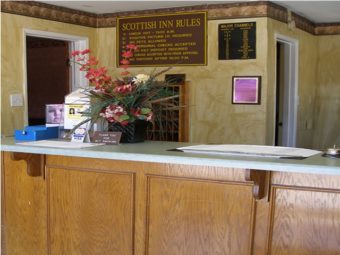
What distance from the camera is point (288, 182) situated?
6.97 feet

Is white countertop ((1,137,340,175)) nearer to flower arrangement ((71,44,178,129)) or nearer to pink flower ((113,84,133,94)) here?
flower arrangement ((71,44,178,129))

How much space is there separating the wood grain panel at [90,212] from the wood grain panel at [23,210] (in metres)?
0.09

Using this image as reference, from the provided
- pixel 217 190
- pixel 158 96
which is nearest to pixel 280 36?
pixel 158 96

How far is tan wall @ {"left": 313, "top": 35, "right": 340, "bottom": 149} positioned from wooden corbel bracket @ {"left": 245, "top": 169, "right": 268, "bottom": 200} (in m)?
4.42

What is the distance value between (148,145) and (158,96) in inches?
12.0

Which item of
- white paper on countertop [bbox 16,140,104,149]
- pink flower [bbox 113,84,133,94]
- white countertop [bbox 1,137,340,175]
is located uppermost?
pink flower [bbox 113,84,133,94]

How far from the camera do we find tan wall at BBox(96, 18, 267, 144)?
15.3ft

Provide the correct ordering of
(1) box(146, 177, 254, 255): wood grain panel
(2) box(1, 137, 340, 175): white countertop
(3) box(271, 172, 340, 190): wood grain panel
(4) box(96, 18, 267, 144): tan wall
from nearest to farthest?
(2) box(1, 137, 340, 175): white countertop, (3) box(271, 172, 340, 190): wood grain panel, (1) box(146, 177, 254, 255): wood grain panel, (4) box(96, 18, 267, 144): tan wall

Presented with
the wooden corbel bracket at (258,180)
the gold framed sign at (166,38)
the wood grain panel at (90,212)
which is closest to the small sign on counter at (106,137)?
the wood grain panel at (90,212)

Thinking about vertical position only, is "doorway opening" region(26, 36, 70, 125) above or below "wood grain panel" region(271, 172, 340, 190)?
above

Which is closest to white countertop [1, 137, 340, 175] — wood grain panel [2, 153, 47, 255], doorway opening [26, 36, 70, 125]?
wood grain panel [2, 153, 47, 255]

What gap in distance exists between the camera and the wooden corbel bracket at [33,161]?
2.63 m

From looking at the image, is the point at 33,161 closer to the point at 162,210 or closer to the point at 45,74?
the point at 162,210

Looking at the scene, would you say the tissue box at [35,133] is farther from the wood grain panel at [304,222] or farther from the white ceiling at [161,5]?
the white ceiling at [161,5]
